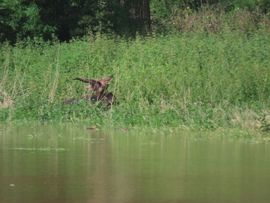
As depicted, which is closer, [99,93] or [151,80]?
[99,93]

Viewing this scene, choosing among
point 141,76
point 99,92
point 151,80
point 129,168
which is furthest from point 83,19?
point 129,168

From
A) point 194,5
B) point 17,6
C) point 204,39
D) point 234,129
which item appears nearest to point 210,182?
point 234,129

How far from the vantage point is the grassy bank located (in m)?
16.0

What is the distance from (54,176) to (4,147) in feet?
8.57

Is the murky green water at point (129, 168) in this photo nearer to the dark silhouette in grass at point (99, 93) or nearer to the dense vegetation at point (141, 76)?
the dense vegetation at point (141, 76)

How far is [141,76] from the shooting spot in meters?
19.8

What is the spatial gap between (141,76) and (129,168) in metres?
9.37

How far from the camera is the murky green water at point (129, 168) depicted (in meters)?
8.84

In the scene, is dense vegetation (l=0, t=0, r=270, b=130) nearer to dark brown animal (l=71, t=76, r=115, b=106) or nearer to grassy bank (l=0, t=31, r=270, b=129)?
grassy bank (l=0, t=31, r=270, b=129)

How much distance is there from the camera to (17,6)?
85.9 ft

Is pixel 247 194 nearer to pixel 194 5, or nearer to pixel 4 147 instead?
pixel 4 147

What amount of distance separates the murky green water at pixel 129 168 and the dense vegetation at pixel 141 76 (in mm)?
1883

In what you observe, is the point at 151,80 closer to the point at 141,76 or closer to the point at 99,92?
the point at 141,76

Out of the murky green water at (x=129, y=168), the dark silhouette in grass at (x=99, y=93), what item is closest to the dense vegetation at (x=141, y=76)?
the dark silhouette in grass at (x=99, y=93)
